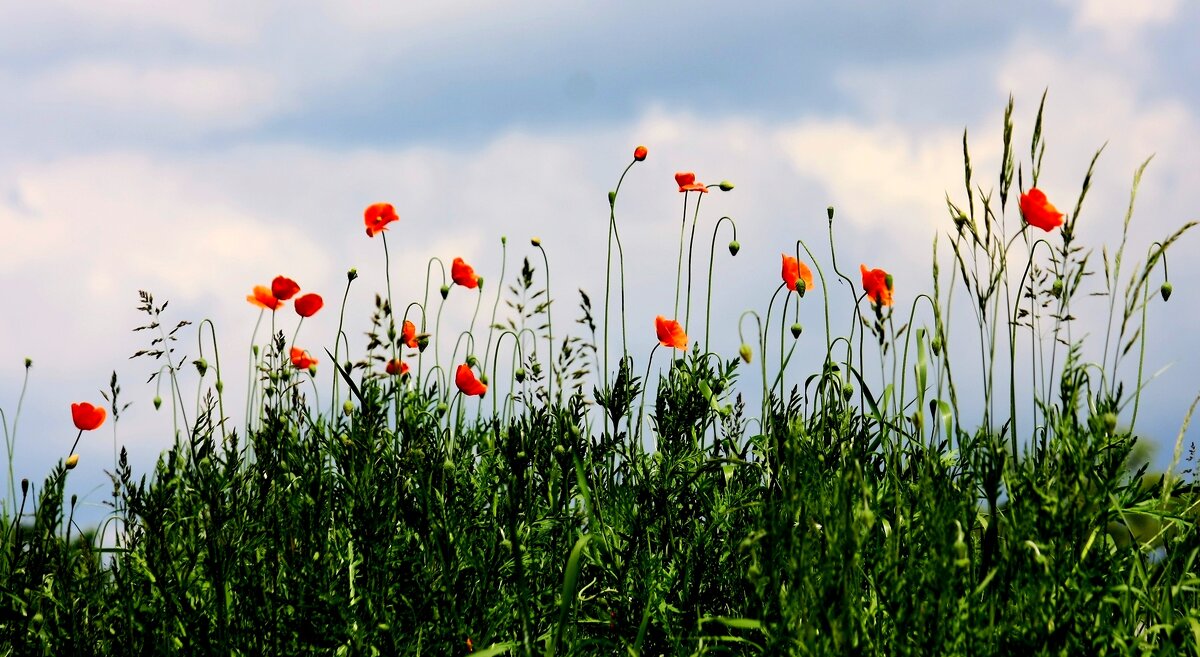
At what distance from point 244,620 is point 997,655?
173 centimetres

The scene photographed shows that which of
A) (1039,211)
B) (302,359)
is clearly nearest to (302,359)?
(302,359)

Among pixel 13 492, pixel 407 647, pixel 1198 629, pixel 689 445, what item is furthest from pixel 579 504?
pixel 13 492

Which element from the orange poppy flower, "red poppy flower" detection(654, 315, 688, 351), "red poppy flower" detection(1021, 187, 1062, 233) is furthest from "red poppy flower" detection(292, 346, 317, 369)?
"red poppy flower" detection(1021, 187, 1062, 233)

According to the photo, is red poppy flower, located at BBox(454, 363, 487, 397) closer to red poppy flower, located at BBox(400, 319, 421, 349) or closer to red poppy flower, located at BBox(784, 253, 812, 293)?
red poppy flower, located at BBox(400, 319, 421, 349)

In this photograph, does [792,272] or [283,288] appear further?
[283,288]

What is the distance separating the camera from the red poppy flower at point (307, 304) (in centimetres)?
403

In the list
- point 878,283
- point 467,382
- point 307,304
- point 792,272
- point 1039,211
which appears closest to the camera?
point 1039,211

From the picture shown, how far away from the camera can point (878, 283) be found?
3184 mm

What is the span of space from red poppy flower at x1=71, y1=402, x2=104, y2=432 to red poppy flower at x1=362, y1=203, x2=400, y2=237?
3.59 ft

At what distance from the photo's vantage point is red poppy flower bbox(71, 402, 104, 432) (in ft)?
12.6

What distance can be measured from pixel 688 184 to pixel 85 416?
2.16 m

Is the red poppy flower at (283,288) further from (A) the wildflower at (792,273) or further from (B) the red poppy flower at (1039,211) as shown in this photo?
(B) the red poppy flower at (1039,211)

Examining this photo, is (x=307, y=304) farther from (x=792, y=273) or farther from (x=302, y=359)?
(x=792, y=273)

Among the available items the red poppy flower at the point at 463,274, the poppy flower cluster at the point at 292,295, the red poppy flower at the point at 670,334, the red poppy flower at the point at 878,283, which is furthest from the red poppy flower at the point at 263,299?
the red poppy flower at the point at 878,283
